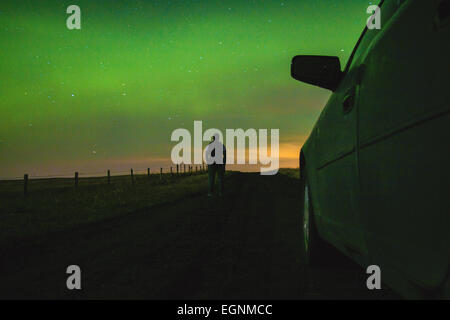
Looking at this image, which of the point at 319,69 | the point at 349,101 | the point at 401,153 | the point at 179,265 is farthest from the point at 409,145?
the point at 179,265

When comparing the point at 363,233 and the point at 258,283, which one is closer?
the point at 363,233

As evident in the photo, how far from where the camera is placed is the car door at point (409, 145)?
1218mm

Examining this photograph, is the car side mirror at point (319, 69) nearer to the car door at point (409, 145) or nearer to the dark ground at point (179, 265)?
the car door at point (409, 145)

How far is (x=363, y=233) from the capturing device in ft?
6.59

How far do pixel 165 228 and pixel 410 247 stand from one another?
17.6 ft

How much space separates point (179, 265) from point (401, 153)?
296 cm

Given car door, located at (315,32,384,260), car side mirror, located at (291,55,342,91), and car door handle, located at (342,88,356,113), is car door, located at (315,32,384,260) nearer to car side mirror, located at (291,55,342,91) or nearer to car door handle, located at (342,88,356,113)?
car door handle, located at (342,88,356,113)

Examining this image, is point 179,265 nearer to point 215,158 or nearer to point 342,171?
point 342,171

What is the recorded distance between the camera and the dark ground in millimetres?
3123

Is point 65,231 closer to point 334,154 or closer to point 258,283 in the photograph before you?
point 258,283

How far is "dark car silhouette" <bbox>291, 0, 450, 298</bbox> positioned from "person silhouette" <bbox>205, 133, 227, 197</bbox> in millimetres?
11051

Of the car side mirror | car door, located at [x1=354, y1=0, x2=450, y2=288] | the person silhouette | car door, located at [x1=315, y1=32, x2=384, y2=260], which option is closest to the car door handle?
car door, located at [x1=315, y1=32, x2=384, y2=260]
